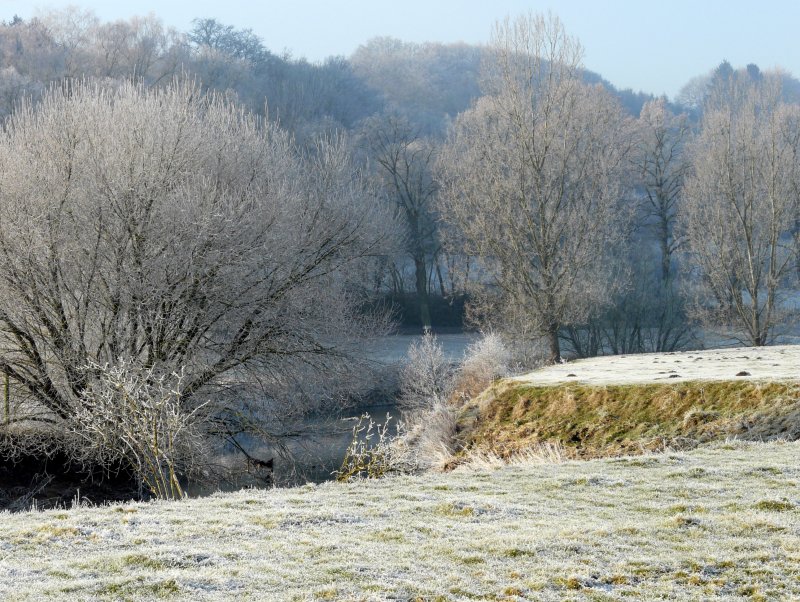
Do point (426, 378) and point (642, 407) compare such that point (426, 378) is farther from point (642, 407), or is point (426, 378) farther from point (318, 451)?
point (642, 407)

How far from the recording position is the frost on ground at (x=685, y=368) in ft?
47.1

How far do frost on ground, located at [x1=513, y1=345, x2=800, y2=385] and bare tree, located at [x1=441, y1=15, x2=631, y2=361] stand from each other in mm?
5620

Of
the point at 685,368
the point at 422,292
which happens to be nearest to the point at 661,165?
the point at 422,292

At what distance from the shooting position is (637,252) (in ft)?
143

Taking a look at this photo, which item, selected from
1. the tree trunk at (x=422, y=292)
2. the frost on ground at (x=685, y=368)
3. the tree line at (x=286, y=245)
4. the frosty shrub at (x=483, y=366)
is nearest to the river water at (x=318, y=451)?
Answer: the tree line at (x=286, y=245)

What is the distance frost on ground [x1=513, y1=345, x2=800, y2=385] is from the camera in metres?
14.4

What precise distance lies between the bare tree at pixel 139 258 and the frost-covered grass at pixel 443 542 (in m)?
9.89

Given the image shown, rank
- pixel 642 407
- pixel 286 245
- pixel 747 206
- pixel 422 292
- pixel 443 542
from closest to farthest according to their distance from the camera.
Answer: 1. pixel 443 542
2. pixel 642 407
3. pixel 286 245
4. pixel 747 206
5. pixel 422 292

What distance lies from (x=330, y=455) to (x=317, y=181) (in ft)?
23.9

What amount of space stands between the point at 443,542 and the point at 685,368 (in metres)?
11.9

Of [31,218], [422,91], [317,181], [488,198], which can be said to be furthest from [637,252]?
[422,91]

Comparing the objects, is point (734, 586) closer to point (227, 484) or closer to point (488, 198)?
point (227, 484)

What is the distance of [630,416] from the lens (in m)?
13.7

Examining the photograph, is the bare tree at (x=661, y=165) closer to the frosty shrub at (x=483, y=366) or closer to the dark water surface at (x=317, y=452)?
the frosty shrub at (x=483, y=366)
